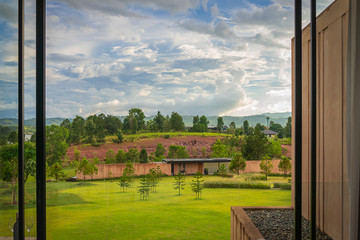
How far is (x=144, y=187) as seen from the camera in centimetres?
238

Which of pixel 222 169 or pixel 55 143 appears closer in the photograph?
pixel 55 143

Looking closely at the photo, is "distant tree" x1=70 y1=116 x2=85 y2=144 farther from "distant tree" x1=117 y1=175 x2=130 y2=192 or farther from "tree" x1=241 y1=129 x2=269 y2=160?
"tree" x1=241 y1=129 x2=269 y2=160

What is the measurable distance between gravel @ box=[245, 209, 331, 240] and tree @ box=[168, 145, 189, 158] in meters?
0.76

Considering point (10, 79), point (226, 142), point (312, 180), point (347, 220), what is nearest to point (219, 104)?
point (226, 142)

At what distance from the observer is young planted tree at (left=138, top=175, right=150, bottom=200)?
2.37 meters

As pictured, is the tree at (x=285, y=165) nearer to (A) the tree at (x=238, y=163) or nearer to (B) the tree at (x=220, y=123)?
(A) the tree at (x=238, y=163)

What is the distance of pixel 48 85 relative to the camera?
2266 mm

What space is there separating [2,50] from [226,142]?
1946mm

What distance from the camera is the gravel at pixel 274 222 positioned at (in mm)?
2279

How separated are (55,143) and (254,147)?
5.81 ft

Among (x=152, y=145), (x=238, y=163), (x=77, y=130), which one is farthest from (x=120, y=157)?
(x=238, y=163)

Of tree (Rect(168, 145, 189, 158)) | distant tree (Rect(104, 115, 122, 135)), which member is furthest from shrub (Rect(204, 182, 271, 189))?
distant tree (Rect(104, 115, 122, 135))

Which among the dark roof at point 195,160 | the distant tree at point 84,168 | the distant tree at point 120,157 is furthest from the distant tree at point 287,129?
the distant tree at point 84,168

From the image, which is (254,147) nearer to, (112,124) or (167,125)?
(167,125)
